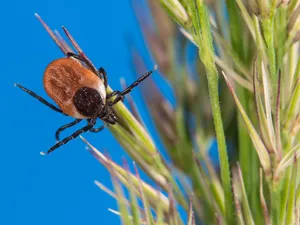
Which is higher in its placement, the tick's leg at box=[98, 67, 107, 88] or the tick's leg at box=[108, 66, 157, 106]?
the tick's leg at box=[98, 67, 107, 88]

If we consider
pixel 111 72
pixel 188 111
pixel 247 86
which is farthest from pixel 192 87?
pixel 111 72

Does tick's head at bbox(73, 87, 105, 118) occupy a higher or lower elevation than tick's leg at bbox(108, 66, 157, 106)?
higher

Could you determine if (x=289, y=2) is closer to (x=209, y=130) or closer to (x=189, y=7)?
(x=189, y=7)

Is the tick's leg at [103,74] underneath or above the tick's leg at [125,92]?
above
